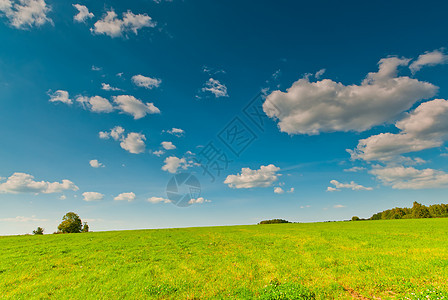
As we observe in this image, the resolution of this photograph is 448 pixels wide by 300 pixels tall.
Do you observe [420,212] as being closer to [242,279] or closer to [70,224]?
[242,279]

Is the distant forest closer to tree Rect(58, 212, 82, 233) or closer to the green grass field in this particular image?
the green grass field

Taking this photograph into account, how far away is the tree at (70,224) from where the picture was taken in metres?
88.7

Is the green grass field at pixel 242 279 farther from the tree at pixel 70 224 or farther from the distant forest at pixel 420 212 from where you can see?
the distant forest at pixel 420 212

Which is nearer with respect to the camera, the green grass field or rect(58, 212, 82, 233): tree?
the green grass field

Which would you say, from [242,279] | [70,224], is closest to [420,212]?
[242,279]

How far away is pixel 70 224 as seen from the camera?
295 ft

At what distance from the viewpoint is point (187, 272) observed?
12.9 meters

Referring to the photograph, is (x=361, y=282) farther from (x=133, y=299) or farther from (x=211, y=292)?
(x=133, y=299)

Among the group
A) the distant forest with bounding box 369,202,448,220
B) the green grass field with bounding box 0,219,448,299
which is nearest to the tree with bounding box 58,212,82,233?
the green grass field with bounding box 0,219,448,299

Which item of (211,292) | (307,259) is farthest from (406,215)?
(211,292)

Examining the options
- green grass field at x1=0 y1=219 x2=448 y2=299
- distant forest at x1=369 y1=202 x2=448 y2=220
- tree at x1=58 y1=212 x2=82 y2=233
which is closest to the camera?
green grass field at x1=0 y1=219 x2=448 y2=299

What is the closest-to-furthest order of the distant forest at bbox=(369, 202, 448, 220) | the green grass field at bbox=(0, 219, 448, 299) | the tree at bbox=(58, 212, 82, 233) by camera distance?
the green grass field at bbox=(0, 219, 448, 299) < the tree at bbox=(58, 212, 82, 233) < the distant forest at bbox=(369, 202, 448, 220)

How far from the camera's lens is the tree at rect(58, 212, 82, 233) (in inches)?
3492

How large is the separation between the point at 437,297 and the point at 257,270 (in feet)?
26.3
